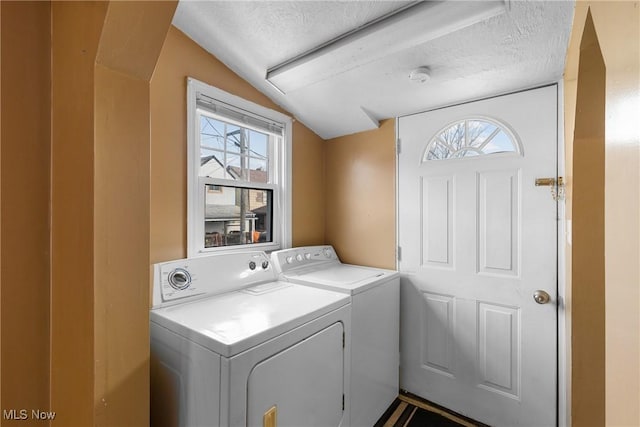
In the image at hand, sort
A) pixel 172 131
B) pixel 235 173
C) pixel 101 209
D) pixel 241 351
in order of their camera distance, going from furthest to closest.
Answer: pixel 235 173, pixel 172 131, pixel 241 351, pixel 101 209

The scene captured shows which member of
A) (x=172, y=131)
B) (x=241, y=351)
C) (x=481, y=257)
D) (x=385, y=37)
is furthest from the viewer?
(x=481, y=257)

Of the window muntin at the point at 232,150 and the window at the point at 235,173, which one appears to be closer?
the window at the point at 235,173

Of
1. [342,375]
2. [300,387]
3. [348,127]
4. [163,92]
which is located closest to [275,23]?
[163,92]

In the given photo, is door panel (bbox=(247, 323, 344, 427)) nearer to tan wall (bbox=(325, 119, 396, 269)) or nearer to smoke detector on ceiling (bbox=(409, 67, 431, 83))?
tan wall (bbox=(325, 119, 396, 269))

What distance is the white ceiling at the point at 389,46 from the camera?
1.30 meters

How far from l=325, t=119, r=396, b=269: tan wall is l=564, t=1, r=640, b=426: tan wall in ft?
5.31

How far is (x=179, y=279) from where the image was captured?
4.93ft

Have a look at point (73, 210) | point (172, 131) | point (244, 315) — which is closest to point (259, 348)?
point (244, 315)

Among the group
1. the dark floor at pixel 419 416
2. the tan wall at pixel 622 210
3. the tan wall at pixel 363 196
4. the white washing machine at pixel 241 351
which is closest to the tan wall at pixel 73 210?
the white washing machine at pixel 241 351

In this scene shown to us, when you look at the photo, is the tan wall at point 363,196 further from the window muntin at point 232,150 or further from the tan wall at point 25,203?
the tan wall at point 25,203

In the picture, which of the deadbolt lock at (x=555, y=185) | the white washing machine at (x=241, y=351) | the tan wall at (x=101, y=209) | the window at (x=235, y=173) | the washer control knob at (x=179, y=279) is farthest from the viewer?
the window at (x=235, y=173)

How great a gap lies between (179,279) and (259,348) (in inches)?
26.4

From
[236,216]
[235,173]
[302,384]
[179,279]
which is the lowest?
[302,384]

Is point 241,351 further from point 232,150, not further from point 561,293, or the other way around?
point 561,293
